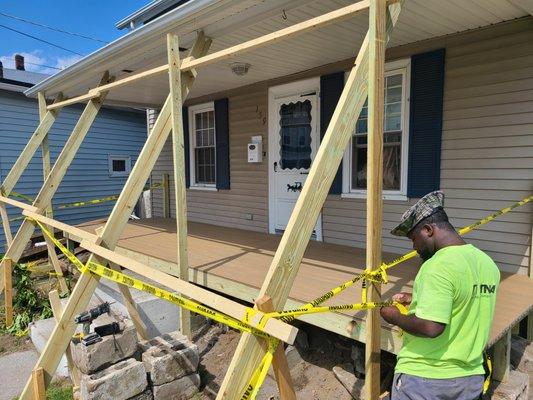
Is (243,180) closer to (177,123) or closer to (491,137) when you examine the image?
(177,123)

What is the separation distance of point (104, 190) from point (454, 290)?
11.4 meters

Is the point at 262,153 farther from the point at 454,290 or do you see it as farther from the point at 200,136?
the point at 454,290

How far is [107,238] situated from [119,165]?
30.0 ft

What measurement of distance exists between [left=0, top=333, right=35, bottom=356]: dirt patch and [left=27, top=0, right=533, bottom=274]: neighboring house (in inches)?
147

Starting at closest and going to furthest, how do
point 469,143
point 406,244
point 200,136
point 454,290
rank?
point 454,290 < point 469,143 < point 406,244 < point 200,136

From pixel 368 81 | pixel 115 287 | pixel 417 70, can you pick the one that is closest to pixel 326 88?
pixel 417 70

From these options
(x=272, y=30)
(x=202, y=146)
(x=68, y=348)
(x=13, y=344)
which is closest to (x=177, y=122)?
(x=272, y=30)

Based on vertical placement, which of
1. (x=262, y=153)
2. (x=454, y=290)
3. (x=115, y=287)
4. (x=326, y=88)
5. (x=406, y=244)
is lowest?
(x=115, y=287)

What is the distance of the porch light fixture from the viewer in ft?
17.1

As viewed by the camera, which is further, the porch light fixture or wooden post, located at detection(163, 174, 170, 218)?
wooden post, located at detection(163, 174, 170, 218)

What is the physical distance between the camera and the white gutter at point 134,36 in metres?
3.40

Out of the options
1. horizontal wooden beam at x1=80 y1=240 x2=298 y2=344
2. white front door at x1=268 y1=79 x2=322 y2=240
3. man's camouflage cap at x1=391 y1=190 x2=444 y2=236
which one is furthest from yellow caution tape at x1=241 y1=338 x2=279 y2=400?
white front door at x1=268 y1=79 x2=322 y2=240

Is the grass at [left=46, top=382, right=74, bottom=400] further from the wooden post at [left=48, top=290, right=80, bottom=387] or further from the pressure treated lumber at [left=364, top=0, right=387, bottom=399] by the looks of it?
the pressure treated lumber at [left=364, top=0, right=387, bottom=399]

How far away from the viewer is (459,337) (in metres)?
1.80
